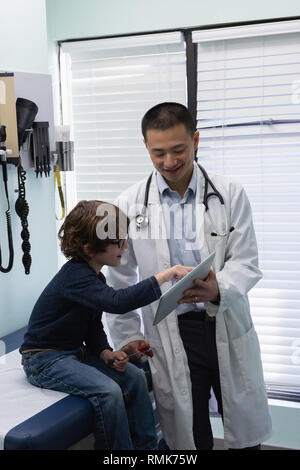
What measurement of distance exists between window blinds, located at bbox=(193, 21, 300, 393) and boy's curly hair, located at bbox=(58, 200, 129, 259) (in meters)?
1.15

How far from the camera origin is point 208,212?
194 centimetres

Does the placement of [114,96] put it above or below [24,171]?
above

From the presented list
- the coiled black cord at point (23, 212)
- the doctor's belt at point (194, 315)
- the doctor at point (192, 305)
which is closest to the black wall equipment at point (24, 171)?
the coiled black cord at point (23, 212)

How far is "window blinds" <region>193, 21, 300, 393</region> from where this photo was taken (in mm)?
2629

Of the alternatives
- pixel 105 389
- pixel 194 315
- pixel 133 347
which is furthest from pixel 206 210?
pixel 105 389

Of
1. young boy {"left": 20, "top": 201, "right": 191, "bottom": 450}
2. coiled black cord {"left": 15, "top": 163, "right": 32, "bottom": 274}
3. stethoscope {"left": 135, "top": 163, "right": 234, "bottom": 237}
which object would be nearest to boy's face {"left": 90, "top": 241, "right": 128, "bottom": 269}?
young boy {"left": 20, "top": 201, "right": 191, "bottom": 450}

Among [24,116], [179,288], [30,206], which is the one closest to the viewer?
[179,288]

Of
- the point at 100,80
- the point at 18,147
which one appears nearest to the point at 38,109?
the point at 18,147

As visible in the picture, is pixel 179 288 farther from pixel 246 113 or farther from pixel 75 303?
pixel 246 113

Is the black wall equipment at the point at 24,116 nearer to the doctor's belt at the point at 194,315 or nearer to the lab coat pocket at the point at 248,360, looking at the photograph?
the doctor's belt at the point at 194,315

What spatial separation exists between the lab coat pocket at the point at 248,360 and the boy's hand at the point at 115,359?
1.27ft

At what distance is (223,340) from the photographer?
189 centimetres

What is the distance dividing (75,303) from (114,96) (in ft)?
4.96

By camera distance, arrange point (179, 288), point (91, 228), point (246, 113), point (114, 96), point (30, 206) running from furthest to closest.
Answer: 1. point (114, 96)
2. point (246, 113)
3. point (30, 206)
4. point (91, 228)
5. point (179, 288)
